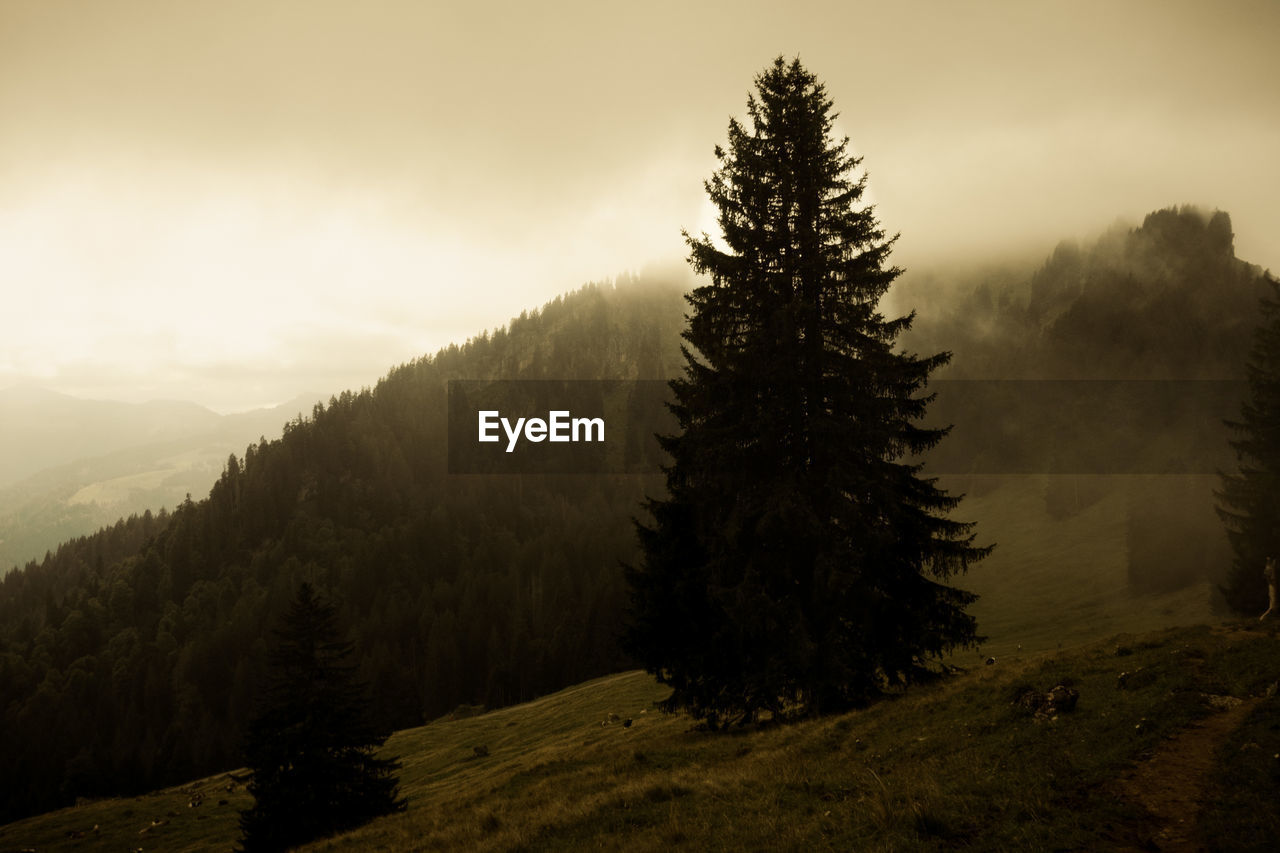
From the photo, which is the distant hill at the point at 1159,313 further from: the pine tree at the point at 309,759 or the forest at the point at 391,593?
the pine tree at the point at 309,759

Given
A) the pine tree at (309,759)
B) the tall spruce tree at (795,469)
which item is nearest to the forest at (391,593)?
the pine tree at (309,759)

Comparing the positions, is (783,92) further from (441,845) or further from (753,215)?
(441,845)

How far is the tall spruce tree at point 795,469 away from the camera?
17.7 meters

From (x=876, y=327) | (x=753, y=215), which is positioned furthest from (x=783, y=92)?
(x=876, y=327)

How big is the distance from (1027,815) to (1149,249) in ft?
759

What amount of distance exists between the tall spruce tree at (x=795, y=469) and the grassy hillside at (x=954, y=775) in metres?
1.96

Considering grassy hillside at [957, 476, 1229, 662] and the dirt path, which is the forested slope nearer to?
grassy hillside at [957, 476, 1229, 662]

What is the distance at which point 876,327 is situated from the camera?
1933 centimetres

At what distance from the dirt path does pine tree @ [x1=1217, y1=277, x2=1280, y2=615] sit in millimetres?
38784

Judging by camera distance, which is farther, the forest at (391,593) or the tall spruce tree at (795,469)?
the forest at (391,593)

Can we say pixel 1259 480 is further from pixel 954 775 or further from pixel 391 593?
pixel 391 593

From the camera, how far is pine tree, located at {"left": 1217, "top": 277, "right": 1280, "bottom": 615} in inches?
1540

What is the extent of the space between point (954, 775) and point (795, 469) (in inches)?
365

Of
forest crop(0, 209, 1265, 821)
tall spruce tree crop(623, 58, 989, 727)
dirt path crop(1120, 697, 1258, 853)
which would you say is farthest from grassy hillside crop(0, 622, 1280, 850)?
forest crop(0, 209, 1265, 821)
